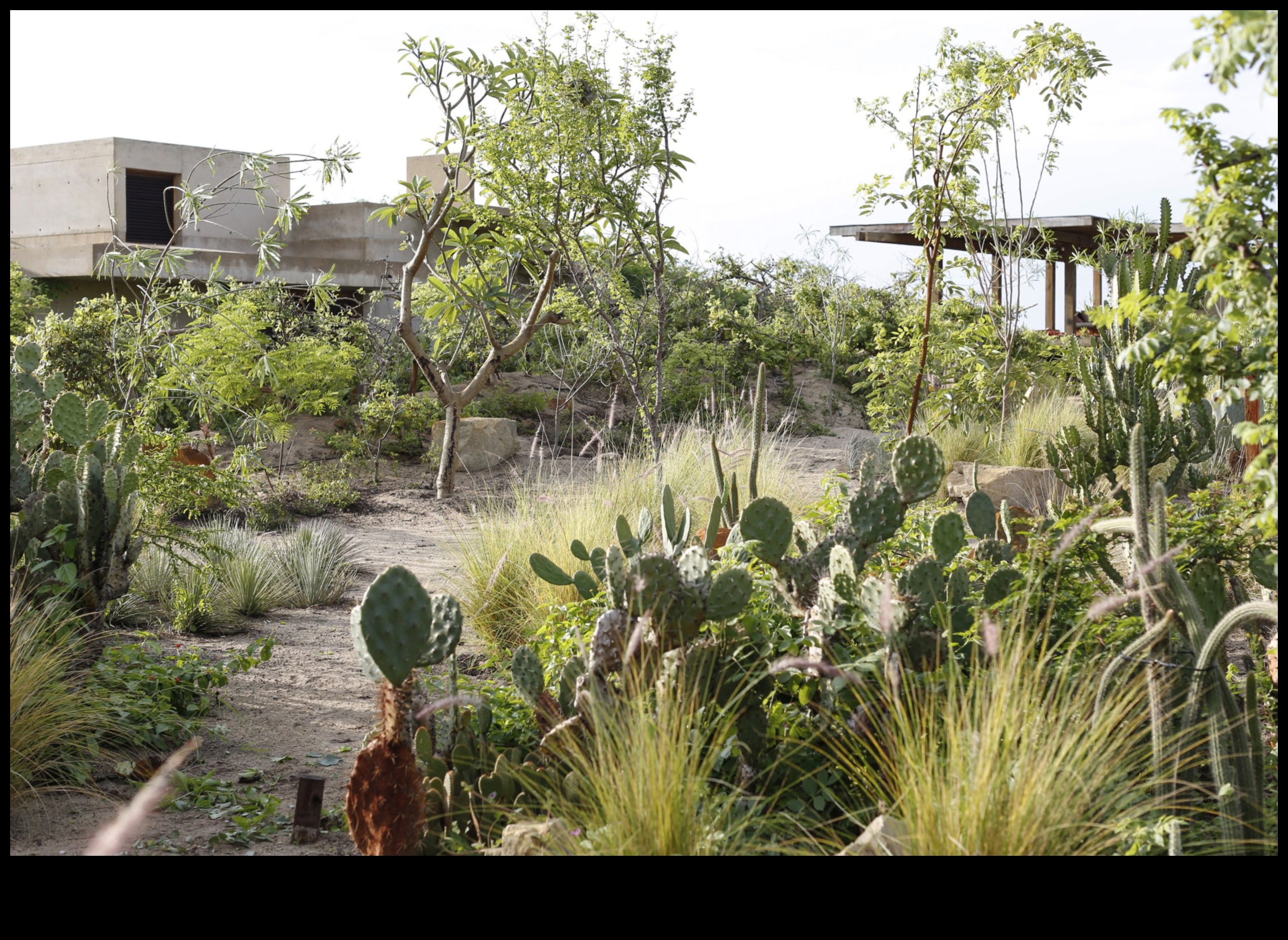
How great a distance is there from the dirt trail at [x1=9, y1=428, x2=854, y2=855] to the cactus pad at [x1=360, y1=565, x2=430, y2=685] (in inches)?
27.6

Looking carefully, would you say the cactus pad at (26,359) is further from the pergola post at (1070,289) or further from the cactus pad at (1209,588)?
the pergola post at (1070,289)

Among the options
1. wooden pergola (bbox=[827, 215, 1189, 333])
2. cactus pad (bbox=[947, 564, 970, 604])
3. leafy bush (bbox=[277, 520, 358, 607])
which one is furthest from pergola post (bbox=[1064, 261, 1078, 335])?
cactus pad (bbox=[947, 564, 970, 604])

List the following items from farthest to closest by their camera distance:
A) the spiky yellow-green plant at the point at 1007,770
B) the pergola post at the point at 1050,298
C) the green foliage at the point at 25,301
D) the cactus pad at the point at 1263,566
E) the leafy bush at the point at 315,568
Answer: the pergola post at the point at 1050,298 → the green foliage at the point at 25,301 → the leafy bush at the point at 315,568 → the cactus pad at the point at 1263,566 → the spiky yellow-green plant at the point at 1007,770

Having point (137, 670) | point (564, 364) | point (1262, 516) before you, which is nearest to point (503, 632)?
point (137, 670)

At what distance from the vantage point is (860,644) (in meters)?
3.21

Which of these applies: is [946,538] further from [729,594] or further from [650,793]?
[650,793]

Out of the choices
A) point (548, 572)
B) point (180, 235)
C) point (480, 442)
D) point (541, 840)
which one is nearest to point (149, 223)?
point (180, 235)

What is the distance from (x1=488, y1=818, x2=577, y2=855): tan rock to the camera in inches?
87.8

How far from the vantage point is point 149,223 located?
1842 cm

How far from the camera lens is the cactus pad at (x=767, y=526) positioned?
10.6ft

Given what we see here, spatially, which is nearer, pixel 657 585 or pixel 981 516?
pixel 657 585

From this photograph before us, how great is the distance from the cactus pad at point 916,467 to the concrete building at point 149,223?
12045mm

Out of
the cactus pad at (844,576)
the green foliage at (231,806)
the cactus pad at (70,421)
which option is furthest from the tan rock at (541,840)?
the cactus pad at (70,421)

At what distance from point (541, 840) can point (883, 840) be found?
2.38ft
